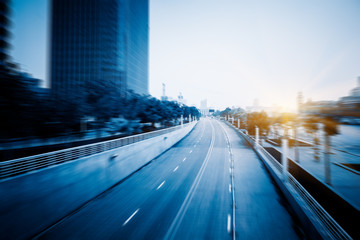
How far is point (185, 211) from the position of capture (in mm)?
7027

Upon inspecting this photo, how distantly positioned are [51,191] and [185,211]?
5926 millimetres

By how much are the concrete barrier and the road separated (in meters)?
0.50

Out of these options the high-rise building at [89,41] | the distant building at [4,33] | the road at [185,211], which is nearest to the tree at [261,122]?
the road at [185,211]

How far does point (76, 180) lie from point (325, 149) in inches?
547

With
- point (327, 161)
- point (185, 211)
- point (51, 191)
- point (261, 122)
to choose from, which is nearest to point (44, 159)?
point (51, 191)

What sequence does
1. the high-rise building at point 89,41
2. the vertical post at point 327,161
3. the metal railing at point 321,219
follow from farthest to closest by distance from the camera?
the high-rise building at point 89,41
the vertical post at point 327,161
the metal railing at point 321,219

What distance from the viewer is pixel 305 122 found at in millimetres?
9266

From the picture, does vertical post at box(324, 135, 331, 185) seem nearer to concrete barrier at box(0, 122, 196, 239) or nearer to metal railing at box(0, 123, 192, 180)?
concrete barrier at box(0, 122, 196, 239)

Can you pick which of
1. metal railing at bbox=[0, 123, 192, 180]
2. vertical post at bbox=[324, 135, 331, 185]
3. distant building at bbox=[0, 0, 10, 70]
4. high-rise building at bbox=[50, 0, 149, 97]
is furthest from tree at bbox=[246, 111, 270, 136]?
high-rise building at bbox=[50, 0, 149, 97]

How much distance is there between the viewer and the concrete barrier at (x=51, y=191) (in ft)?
16.4

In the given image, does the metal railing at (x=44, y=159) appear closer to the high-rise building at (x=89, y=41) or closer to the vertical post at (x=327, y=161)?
the vertical post at (x=327, y=161)

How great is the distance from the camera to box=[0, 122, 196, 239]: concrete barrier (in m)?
4.99

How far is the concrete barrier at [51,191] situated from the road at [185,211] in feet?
1.63

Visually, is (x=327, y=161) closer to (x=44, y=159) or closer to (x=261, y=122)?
(x=44, y=159)
